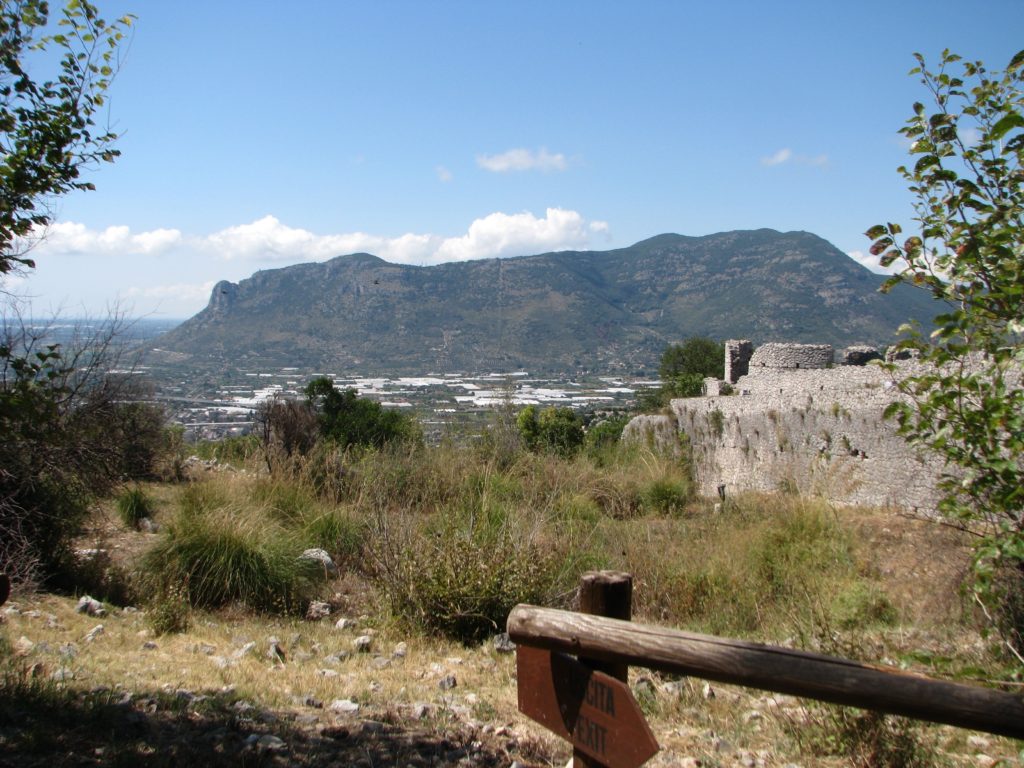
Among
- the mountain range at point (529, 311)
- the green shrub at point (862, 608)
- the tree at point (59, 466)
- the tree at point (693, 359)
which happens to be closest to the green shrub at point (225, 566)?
the tree at point (59, 466)

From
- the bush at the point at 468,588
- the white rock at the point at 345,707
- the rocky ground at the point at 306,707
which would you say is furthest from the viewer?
the bush at the point at 468,588

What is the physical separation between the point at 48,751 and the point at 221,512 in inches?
144

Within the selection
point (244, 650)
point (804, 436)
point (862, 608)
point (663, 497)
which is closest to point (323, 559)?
point (244, 650)

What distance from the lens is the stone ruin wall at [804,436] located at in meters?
9.49

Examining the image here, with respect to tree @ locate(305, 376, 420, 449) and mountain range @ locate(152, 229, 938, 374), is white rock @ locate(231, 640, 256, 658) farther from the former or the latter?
mountain range @ locate(152, 229, 938, 374)

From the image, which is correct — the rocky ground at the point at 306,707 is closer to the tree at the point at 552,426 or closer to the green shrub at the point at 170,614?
the green shrub at the point at 170,614

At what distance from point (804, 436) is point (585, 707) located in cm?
997

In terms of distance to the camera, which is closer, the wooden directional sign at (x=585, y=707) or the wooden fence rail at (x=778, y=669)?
the wooden fence rail at (x=778, y=669)

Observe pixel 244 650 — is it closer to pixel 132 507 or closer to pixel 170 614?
pixel 170 614

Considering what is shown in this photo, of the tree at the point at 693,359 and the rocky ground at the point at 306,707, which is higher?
the tree at the point at 693,359

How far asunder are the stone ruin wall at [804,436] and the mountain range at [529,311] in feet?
85.3

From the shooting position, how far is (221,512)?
6.67m

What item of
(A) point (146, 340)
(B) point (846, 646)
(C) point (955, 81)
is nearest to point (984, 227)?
(C) point (955, 81)

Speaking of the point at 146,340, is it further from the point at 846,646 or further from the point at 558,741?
the point at 846,646
